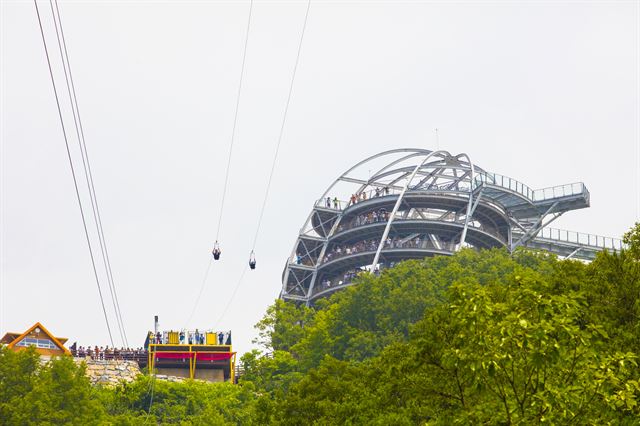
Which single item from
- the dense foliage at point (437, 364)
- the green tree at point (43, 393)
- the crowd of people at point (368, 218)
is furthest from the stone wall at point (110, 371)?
the crowd of people at point (368, 218)

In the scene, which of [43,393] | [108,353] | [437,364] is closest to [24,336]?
[108,353]

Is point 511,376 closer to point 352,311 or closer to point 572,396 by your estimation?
point 572,396

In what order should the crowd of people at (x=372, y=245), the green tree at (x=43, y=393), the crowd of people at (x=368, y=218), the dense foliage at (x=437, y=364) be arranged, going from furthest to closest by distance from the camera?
the crowd of people at (x=368, y=218) < the crowd of people at (x=372, y=245) < the green tree at (x=43, y=393) < the dense foliage at (x=437, y=364)

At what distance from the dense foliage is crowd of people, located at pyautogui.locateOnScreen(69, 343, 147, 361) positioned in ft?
41.3

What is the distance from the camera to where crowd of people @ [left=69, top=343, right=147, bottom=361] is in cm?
9756

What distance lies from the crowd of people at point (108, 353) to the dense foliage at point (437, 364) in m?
12.6

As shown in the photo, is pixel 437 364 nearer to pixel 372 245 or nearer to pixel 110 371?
pixel 110 371

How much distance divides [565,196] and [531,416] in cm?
10233

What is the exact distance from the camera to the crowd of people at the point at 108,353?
97.6m

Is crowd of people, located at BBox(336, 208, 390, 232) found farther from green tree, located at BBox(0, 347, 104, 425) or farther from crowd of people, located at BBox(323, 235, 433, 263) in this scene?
green tree, located at BBox(0, 347, 104, 425)

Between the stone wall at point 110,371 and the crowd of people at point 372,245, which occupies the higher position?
the crowd of people at point 372,245

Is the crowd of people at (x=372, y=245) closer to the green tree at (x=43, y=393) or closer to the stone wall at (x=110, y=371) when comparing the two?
the stone wall at (x=110, y=371)

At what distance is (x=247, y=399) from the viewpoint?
8294cm

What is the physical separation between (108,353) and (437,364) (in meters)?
70.8
